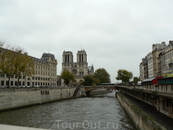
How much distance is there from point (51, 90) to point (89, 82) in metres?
46.5

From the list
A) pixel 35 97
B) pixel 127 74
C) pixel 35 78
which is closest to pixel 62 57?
pixel 127 74

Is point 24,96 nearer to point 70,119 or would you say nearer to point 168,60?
point 70,119

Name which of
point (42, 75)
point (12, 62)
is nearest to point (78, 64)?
point (42, 75)

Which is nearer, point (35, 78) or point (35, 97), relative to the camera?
point (35, 97)

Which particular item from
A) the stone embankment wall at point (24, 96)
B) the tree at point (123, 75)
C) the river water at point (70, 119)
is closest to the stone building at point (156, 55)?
the stone embankment wall at point (24, 96)

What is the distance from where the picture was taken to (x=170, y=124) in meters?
13.2

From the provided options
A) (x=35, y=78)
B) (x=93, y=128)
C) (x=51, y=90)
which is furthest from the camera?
(x=35, y=78)

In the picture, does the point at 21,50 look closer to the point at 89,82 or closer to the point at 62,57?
the point at 89,82

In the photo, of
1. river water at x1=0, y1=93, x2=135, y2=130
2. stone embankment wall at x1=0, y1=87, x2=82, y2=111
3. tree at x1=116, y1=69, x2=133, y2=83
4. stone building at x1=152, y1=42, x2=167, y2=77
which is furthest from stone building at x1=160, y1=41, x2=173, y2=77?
tree at x1=116, y1=69, x2=133, y2=83

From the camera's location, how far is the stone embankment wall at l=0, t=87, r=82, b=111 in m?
28.9

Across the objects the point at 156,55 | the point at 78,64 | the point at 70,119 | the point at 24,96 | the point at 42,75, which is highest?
the point at 78,64

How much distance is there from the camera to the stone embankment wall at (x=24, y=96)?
28.9 metres

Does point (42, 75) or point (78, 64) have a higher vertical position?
point (78, 64)

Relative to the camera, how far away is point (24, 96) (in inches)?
1364
